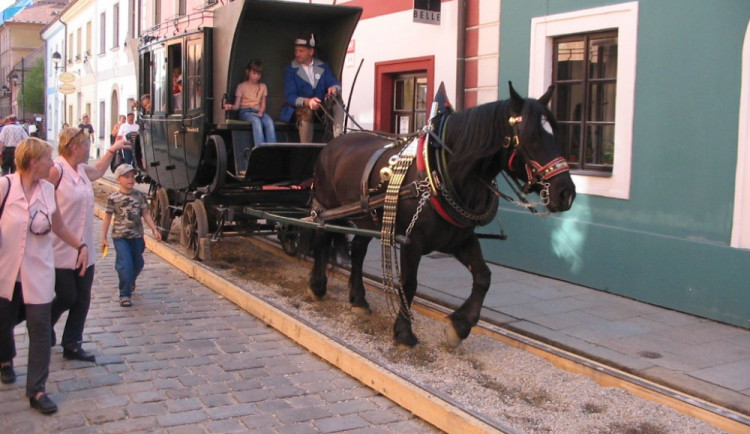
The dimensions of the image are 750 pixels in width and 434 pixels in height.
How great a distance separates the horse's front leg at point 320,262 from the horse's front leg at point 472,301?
1.88 metres

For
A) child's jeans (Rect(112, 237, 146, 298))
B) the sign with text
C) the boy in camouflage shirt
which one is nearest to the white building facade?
the sign with text

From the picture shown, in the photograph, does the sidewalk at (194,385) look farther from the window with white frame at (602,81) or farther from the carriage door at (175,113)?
the window with white frame at (602,81)

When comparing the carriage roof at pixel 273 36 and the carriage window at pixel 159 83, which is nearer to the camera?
the carriage roof at pixel 273 36

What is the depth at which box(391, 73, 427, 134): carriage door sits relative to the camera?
36.4 feet

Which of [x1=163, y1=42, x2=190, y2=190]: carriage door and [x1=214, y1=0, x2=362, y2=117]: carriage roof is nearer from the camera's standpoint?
[x1=214, y1=0, x2=362, y2=117]: carriage roof

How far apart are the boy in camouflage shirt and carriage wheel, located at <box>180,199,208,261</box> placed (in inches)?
51.8

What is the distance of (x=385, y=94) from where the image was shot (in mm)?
11758

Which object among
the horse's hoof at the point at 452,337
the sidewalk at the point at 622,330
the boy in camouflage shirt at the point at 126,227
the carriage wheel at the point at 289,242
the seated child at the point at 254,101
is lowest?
the sidewalk at the point at 622,330

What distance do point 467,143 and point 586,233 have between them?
3331mm

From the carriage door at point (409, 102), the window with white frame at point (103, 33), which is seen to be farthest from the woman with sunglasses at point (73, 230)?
the window with white frame at point (103, 33)

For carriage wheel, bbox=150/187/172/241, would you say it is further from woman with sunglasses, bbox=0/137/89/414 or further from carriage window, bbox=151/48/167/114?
woman with sunglasses, bbox=0/137/89/414

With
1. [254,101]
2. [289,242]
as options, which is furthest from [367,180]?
[289,242]

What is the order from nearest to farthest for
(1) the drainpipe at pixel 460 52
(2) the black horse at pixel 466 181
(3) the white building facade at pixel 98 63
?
(2) the black horse at pixel 466 181 → (1) the drainpipe at pixel 460 52 → (3) the white building facade at pixel 98 63

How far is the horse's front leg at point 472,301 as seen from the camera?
5.41 meters
